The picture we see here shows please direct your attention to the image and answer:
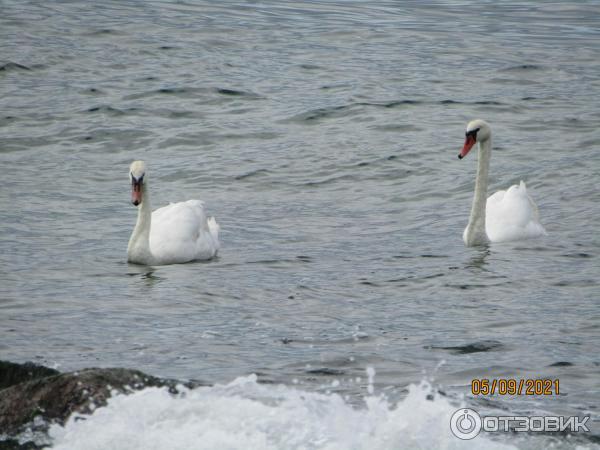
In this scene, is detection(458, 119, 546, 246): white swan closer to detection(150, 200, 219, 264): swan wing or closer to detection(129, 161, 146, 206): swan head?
detection(150, 200, 219, 264): swan wing

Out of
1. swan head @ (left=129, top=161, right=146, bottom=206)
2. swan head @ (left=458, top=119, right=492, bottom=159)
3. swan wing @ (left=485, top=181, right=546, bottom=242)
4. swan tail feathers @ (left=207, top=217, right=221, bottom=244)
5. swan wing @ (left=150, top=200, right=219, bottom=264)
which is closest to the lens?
swan head @ (left=129, top=161, right=146, bottom=206)

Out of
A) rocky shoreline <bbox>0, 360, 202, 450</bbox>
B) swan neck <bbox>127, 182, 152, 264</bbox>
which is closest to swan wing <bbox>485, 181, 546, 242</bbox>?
swan neck <bbox>127, 182, 152, 264</bbox>

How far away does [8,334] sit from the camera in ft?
28.7

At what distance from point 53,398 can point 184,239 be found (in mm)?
5925

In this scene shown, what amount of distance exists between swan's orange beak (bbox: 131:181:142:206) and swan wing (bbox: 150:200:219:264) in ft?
1.77

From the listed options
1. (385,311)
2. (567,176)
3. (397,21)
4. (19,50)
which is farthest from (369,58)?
(385,311)

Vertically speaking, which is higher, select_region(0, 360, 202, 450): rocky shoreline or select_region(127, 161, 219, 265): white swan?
select_region(0, 360, 202, 450): rocky shoreline

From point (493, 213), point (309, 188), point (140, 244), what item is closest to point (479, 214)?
point (493, 213)

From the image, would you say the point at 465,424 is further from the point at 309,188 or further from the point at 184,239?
the point at 309,188

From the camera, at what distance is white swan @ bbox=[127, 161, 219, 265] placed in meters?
11.9

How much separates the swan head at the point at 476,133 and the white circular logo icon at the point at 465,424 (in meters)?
6.66

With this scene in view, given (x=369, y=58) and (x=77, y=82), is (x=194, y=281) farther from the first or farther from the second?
(x=369, y=58)

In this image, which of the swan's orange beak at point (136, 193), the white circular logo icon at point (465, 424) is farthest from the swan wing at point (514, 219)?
the white circular logo icon at point (465, 424)

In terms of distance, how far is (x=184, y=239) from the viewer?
40.1 feet
